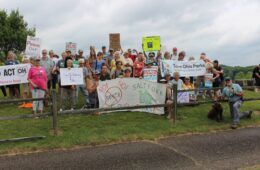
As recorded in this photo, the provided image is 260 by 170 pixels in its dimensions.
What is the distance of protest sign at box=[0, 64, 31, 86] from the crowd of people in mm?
430

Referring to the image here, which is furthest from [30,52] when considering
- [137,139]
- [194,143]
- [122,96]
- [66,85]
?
[194,143]

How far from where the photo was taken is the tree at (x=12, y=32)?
37.0 m

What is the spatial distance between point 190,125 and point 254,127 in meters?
2.18

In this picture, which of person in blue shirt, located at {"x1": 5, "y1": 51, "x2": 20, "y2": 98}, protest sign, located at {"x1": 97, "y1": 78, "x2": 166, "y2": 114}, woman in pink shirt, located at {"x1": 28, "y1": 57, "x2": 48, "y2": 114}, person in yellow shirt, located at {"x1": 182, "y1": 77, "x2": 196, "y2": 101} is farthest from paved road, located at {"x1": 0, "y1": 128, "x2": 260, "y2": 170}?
person in blue shirt, located at {"x1": 5, "y1": 51, "x2": 20, "y2": 98}

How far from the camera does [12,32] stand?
37375 millimetres

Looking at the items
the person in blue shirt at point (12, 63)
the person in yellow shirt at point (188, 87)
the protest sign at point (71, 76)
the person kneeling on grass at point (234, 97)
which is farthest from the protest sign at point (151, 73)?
the person in blue shirt at point (12, 63)

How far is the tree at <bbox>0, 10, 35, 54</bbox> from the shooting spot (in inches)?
1458

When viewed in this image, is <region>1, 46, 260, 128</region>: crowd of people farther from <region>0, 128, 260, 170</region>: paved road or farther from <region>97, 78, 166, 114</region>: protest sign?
<region>0, 128, 260, 170</region>: paved road

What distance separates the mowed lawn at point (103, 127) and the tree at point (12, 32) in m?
26.6

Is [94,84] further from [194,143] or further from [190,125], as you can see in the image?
[194,143]

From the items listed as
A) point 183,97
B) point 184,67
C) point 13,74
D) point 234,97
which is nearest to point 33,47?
point 13,74

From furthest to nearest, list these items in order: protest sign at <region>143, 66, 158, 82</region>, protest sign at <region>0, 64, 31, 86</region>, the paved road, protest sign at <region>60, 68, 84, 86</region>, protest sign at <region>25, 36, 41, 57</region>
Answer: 1. protest sign at <region>25, 36, 41, 57</region>
2. protest sign at <region>143, 66, 158, 82</region>
3. protest sign at <region>0, 64, 31, 86</region>
4. protest sign at <region>60, 68, 84, 86</region>
5. the paved road

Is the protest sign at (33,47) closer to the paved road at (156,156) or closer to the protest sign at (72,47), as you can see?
the protest sign at (72,47)

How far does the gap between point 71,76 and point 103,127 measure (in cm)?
269
